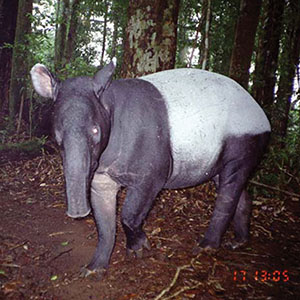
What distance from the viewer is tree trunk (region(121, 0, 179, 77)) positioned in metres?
3.90

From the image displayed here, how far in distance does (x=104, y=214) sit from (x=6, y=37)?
5.49 meters

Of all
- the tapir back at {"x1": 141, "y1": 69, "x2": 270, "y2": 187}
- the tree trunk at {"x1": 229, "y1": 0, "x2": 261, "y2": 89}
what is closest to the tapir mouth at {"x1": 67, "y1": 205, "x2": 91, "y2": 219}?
the tapir back at {"x1": 141, "y1": 69, "x2": 270, "y2": 187}

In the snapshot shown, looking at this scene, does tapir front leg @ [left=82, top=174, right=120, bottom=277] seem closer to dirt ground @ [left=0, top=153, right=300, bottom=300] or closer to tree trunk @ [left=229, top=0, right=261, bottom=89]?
dirt ground @ [left=0, top=153, right=300, bottom=300]

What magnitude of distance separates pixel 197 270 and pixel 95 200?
1084 millimetres

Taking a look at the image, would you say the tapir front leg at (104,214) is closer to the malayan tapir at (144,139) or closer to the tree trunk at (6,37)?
the malayan tapir at (144,139)

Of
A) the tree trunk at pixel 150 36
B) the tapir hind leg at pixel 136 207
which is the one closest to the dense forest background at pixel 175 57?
the tree trunk at pixel 150 36

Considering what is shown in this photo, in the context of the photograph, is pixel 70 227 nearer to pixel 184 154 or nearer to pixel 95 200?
pixel 95 200

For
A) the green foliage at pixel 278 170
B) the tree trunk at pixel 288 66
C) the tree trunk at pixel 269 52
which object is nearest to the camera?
the green foliage at pixel 278 170

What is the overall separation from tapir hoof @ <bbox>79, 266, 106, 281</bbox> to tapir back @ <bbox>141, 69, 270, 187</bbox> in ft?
3.14

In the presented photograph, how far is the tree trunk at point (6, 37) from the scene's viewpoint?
6738 millimetres

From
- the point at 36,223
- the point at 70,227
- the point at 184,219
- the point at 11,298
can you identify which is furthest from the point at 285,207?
the point at 11,298

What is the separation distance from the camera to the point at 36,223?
372 centimetres

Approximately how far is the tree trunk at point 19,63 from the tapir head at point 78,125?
4712 mm
